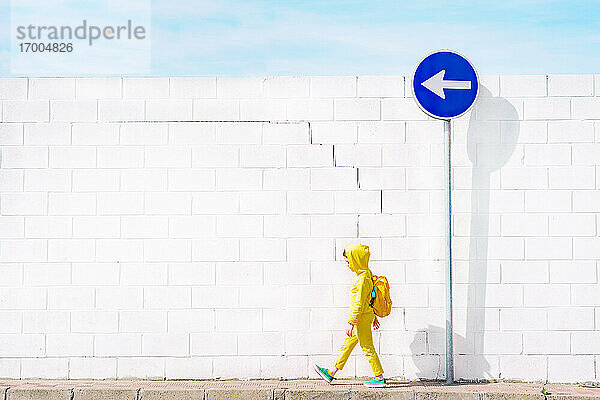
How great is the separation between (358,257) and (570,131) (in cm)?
248

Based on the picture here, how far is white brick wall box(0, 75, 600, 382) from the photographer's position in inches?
335

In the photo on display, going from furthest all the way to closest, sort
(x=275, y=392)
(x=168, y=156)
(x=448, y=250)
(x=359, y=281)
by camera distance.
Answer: (x=168, y=156) < (x=448, y=250) < (x=359, y=281) < (x=275, y=392)

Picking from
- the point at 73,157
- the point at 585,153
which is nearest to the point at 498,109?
the point at 585,153

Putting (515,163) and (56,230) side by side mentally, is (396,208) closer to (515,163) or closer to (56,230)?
(515,163)

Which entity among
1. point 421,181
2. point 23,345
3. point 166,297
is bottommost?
point 23,345

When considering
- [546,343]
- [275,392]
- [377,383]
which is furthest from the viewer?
[546,343]

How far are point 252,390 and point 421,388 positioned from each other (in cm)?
155

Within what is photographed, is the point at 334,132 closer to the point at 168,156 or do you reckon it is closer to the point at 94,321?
the point at 168,156

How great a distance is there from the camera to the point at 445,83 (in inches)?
320

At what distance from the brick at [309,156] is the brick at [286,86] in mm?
526

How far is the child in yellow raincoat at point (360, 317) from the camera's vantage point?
315 inches

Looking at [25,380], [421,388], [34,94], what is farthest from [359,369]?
[34,94]

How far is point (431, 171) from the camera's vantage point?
336 inches

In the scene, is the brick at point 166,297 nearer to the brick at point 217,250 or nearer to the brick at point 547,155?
the brick at point 217,250
